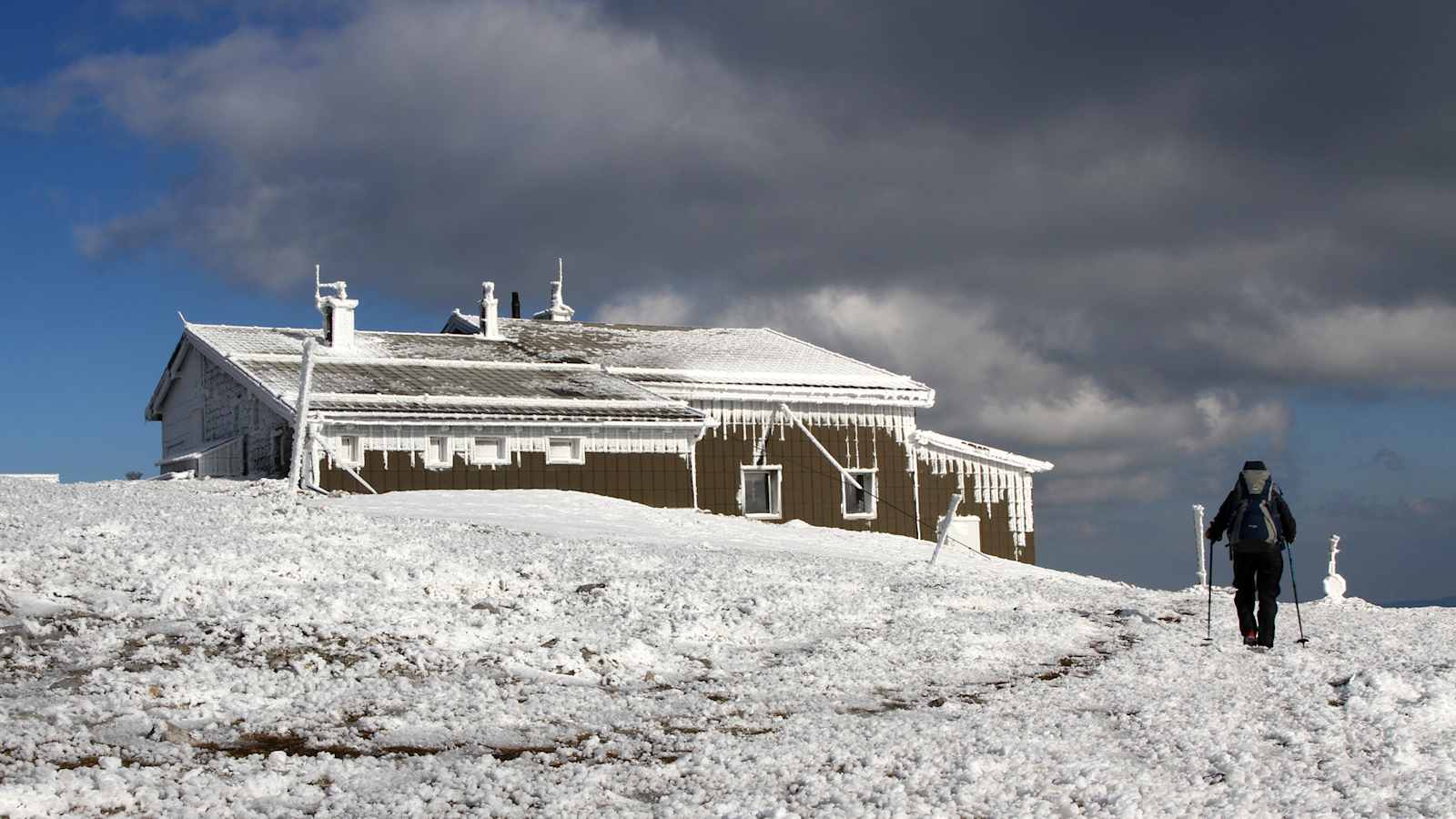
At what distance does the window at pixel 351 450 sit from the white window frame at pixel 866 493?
1166cm

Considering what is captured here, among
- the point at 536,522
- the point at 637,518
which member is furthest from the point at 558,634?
the point at 637,518

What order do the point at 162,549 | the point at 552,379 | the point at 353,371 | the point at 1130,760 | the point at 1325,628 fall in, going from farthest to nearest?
the point at 552,379
the point at 353,371
the point at 1325,628
the point at 162,549
the point at 1130,760

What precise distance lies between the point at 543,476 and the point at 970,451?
11837mm

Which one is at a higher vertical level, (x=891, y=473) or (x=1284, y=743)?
(x=891, y=473)

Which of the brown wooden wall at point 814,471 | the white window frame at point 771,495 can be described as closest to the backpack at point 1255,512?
the brown wooden wall at point 814,471

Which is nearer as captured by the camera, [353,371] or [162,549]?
[162,549]

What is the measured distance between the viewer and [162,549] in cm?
1154

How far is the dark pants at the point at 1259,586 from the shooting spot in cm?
1197

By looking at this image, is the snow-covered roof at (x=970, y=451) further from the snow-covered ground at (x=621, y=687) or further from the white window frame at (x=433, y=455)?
the snow-covered ground at (x=621, y=687)

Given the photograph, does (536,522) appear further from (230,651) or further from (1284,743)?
(1284,743)

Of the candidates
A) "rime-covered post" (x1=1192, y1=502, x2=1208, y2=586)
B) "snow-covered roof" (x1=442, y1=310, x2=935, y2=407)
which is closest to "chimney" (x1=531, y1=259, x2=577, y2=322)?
"snow-covered roof" (x1=442, y1=310, x2=935, y2=407)

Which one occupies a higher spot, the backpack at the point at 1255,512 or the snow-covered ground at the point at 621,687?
the backpack at the point at 1255,512

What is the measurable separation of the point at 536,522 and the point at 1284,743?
11.4 metres

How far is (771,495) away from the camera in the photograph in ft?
98.4
